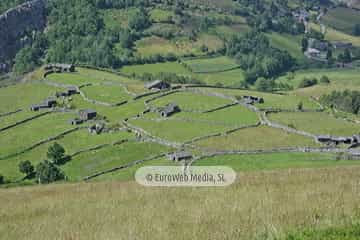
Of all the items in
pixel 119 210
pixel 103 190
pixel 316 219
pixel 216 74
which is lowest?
pixel 216 74

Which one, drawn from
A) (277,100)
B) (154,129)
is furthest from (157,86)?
(154,129)

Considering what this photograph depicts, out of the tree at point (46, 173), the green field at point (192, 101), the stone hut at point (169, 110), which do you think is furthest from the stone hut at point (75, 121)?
the tree at point (46, 173)

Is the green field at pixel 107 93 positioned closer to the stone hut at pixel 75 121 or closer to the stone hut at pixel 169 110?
the stone hut at pixel 75 121

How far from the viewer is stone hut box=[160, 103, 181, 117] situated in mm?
96306

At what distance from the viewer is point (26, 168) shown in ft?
243

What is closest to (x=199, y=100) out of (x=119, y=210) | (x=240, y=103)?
(x=240, y=103)

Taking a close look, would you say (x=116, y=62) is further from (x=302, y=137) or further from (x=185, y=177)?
(x=185, y=177)

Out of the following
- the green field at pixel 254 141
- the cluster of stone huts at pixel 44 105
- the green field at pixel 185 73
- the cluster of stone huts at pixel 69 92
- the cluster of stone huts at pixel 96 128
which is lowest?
the green field at pixel 185 73

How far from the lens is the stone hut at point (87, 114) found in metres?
97.9

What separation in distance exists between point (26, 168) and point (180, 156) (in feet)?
67.1

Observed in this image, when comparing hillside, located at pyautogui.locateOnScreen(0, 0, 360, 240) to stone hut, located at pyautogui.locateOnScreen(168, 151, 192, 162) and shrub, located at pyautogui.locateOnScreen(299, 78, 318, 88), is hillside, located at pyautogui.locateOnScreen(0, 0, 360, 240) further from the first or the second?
shrub, located at pyautogui.locateOnScreen(299, 78, 318, 88)

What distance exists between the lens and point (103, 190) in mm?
28453

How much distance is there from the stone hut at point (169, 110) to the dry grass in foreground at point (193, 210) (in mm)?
68048

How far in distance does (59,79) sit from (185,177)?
10789cm
